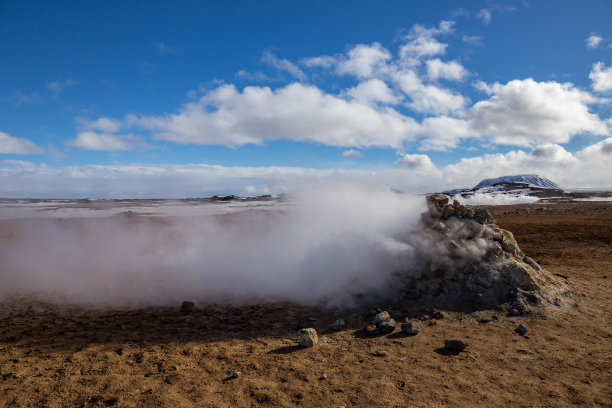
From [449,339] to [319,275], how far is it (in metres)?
3.36

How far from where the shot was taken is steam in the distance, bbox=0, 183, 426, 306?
24.0ft

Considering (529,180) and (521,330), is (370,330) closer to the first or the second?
(521,330)

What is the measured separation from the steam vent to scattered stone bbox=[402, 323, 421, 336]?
1.23 m

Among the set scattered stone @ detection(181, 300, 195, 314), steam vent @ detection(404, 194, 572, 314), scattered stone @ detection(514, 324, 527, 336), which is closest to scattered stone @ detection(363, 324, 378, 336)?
steam vent @ detection(404, 194, 572, 314)

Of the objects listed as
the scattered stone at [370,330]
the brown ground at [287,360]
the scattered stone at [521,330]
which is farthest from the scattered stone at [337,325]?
the scattered stone at [521,330]

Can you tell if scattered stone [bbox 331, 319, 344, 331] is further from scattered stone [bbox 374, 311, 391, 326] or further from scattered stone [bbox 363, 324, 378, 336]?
scattered stone [bbox 374, 311, 391, 326]

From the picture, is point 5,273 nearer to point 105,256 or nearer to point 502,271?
point 105,256

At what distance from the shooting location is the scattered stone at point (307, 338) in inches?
192

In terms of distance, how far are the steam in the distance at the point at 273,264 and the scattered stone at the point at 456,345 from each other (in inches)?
91.7

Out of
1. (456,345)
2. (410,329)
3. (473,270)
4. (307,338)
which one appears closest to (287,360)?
(307,338)

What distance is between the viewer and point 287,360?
4.48m

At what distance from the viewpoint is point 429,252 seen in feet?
22.9

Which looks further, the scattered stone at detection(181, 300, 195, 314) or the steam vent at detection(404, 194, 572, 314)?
the scattered stone at detection(181, 300, 195, 314)

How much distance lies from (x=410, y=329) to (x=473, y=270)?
222 cm
